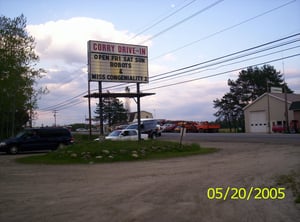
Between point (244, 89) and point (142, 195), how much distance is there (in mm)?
87313

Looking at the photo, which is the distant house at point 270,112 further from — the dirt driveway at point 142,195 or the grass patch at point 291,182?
the grass patch at point 291,182

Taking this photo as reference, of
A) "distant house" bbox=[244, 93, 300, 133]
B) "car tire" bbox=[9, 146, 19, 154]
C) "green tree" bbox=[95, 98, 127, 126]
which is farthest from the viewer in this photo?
"green tree" bbox=[95, 98, 127, 126]

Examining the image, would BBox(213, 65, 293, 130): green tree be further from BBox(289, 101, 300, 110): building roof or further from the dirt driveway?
the dirt driveway

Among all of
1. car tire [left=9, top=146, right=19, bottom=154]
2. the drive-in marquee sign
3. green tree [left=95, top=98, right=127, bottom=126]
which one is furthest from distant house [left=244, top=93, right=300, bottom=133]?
green tree [left=95, top=98, right=127, bottom=126]

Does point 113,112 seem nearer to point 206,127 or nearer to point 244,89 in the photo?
point 244,89

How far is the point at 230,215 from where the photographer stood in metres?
7.01

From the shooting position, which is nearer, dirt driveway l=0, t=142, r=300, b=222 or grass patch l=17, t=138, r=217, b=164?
dirt driveway l=0, t=142, r=300, b=222

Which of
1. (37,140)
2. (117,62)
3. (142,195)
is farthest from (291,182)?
(37,140)

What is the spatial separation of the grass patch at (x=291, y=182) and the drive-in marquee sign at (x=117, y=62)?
50.3ft

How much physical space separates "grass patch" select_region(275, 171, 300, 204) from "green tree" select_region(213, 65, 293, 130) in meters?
81.7

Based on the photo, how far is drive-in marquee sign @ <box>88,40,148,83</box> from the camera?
24.2m

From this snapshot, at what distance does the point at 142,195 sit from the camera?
30.3 ft

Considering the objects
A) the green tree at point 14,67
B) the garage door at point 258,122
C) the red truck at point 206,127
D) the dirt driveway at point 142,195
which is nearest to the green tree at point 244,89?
the garage door at point 258,122
